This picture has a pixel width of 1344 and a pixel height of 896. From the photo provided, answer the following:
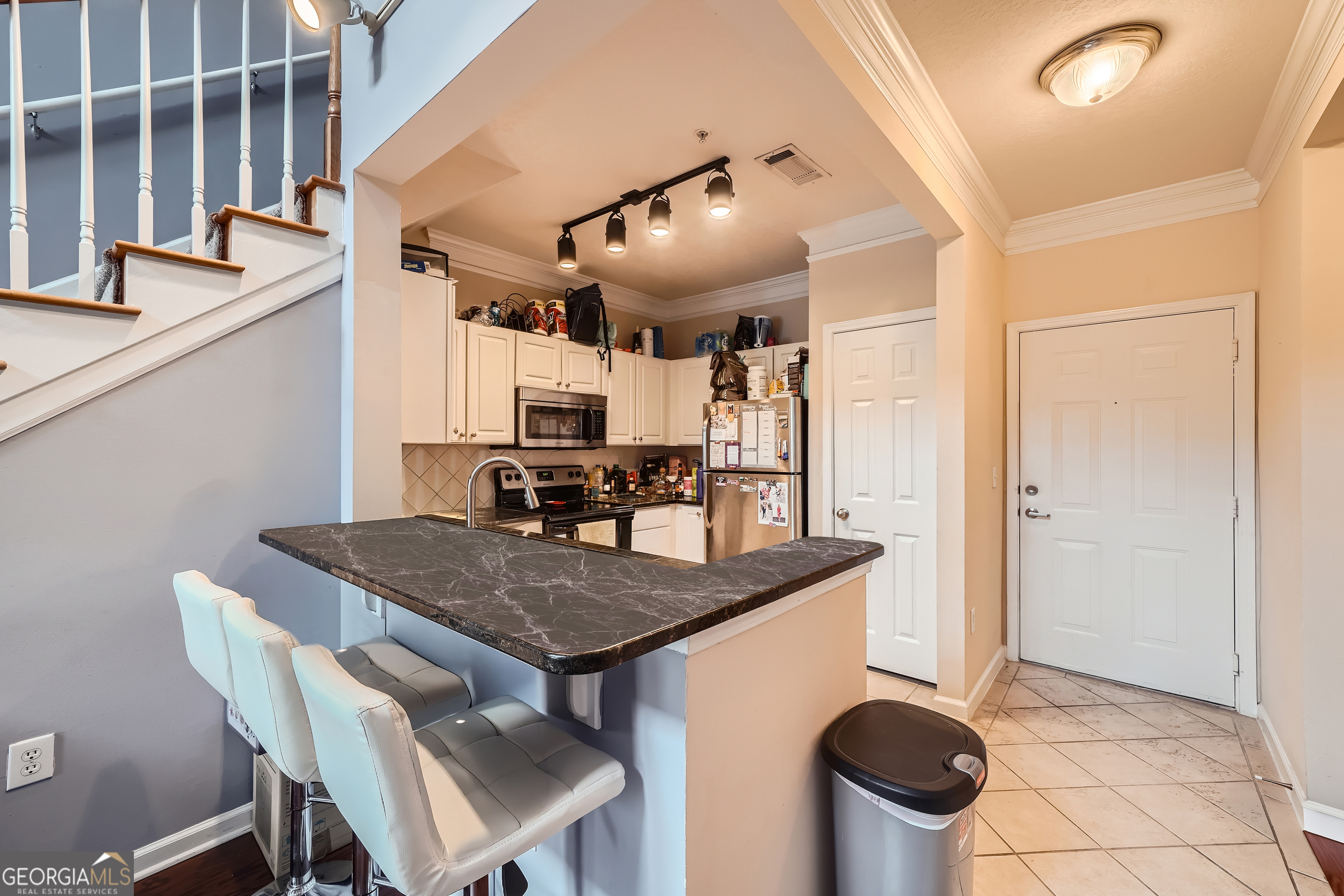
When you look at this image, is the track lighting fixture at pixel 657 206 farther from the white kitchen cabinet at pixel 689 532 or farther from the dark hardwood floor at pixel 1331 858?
the dark hardwood floor at pixel 1331 858

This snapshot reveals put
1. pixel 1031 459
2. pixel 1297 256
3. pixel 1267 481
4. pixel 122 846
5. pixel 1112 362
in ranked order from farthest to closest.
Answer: pixel 1031 459, pixel 1112 362, pixel 1267 481, pixel 1297 256, pixel 122 846

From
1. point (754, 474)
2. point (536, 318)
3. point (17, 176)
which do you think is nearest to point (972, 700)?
point (754, 474)

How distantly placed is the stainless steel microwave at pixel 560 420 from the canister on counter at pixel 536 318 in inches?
16.8

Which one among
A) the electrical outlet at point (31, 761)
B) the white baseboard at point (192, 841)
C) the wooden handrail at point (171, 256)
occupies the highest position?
the wooden handrail at point (171, 256)

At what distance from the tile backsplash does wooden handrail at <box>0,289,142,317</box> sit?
1.48m

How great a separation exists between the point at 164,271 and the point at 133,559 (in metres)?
0.84

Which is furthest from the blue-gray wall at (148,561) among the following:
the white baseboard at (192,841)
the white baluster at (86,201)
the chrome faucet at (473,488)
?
the chrome faucet at (473,488)

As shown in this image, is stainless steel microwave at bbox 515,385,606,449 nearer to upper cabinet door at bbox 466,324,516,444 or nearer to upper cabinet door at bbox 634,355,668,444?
upper cabinet door at bbox 466,324,516,444

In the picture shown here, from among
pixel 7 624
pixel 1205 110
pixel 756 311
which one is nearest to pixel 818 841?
pixel 7 624

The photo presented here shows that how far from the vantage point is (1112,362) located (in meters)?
2.86

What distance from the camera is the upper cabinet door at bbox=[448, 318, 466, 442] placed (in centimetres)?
304

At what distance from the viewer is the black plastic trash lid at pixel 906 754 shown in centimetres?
110

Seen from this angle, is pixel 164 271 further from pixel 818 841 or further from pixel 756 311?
pixel 756 311

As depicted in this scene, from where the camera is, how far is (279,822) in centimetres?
155
